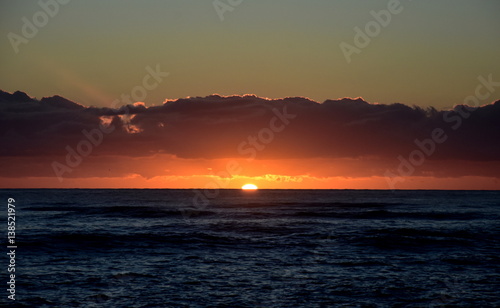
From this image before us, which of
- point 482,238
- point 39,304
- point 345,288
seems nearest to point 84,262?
point 39,304

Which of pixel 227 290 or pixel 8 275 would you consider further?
pixel 8 275

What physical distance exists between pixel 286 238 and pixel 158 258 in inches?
540

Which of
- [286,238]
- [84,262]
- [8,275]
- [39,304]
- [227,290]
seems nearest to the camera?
[39,304]

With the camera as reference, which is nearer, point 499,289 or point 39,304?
point 39,304

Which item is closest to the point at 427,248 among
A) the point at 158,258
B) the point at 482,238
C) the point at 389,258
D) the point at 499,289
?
the point at 389,258

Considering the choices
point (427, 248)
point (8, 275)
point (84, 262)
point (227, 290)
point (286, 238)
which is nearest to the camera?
point (227, 290)

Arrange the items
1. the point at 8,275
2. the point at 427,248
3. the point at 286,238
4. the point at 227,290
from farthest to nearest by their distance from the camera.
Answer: the point at 286,238 → the point at 427,248 → the point at 8,275 → the point at 227,290

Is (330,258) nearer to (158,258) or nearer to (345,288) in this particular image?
(345,288)

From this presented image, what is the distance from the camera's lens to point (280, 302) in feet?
65.8

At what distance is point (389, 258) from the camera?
30781 mm

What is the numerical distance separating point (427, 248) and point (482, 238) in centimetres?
929

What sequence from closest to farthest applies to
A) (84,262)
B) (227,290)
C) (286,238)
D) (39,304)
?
(39,304) → (227,290) → (84,262) → (286,238)

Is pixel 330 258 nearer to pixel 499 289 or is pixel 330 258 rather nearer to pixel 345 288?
pixel 345 288

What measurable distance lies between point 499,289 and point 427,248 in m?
13.6
